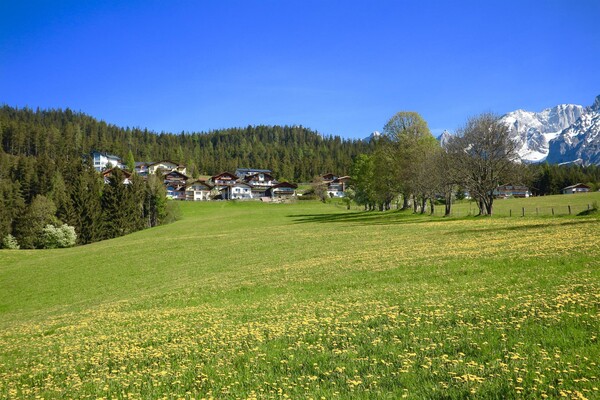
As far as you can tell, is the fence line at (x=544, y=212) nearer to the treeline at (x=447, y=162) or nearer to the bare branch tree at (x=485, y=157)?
the treeline at (x=447, y=162)

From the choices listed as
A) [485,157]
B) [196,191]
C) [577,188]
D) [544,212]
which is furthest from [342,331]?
[577,188]

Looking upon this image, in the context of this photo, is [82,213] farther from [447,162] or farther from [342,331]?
[342,331]

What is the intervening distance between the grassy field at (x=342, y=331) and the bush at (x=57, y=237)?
68.6m

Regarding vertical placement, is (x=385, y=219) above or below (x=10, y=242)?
above

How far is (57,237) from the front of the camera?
92.2m

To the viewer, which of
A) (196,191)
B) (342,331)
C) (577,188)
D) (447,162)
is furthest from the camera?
(196,191)

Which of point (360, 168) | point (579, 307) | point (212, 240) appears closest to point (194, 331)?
point (579, 307)

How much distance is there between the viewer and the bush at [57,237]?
302 feet

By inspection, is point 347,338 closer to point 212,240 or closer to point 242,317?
point 242,317

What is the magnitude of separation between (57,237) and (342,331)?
319 feet

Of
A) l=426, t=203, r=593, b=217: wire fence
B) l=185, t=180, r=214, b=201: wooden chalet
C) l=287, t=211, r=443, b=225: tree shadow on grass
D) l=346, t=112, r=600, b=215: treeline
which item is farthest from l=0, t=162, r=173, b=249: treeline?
l=426, t=203, r=593, b=217: wire fence

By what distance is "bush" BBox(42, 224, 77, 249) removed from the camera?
92.1m

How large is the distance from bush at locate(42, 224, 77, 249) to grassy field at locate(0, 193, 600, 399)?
2700 inches

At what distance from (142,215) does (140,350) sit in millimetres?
113354
